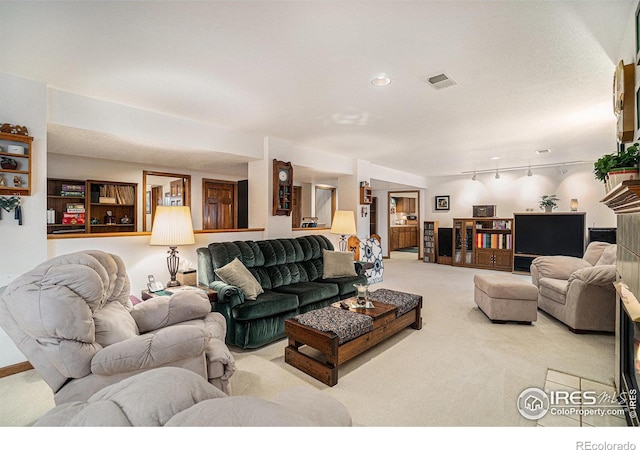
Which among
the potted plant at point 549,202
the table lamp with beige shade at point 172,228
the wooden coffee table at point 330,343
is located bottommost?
the wooden coffee table at point 330,343

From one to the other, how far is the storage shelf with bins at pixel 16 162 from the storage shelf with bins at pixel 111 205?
2.48m

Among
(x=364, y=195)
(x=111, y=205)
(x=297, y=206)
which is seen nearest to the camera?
(x=111, y=205)

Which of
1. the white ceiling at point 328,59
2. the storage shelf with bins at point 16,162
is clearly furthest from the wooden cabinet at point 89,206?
the storage shelf with bins at point 16,162

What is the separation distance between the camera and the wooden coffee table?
86.7 inches

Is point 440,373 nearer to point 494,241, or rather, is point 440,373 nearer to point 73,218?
point 73,218

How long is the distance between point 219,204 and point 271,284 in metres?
3.24

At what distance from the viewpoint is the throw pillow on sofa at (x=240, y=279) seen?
294 centimetres

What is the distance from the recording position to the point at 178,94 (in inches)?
109

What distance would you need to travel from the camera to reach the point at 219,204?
20.2 ft

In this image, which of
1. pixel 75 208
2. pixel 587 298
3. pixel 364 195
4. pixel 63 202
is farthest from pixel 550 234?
pixel 63 202

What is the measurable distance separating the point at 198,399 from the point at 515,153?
20.5ft

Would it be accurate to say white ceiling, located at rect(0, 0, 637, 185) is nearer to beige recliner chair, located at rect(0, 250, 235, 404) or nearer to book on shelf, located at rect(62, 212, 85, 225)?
beige recliner chair, located at rect(0, 250, 235, 404)

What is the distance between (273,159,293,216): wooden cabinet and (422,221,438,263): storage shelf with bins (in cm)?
491

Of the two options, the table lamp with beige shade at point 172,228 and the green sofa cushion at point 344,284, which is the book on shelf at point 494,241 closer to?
the green sofa cushion at point 344,284
